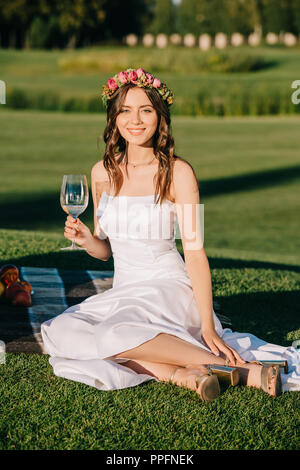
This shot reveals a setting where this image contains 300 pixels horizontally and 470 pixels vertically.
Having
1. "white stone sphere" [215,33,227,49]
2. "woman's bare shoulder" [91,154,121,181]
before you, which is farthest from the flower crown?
"white stone sphere" [215,33,227,49]

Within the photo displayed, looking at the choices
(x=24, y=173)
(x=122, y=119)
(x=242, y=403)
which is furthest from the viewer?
(x=24, y=173)

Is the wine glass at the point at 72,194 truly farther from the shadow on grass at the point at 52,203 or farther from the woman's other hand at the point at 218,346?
the shadow on grass at the point at 52,203

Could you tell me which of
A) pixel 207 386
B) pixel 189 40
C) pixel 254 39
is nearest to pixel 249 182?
pixel 207 386

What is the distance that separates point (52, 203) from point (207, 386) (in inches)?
386

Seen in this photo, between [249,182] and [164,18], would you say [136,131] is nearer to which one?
[249,182]

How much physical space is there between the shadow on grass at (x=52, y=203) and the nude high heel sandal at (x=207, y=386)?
7823 mm

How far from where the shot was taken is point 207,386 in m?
3.49

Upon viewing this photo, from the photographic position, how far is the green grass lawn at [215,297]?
10.4 ft

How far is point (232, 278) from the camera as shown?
6367mm

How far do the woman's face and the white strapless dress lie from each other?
1.19 ft

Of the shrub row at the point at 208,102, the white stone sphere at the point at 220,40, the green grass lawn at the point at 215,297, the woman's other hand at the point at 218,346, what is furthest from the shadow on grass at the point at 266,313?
the white stone sphere at the point at 220,40
